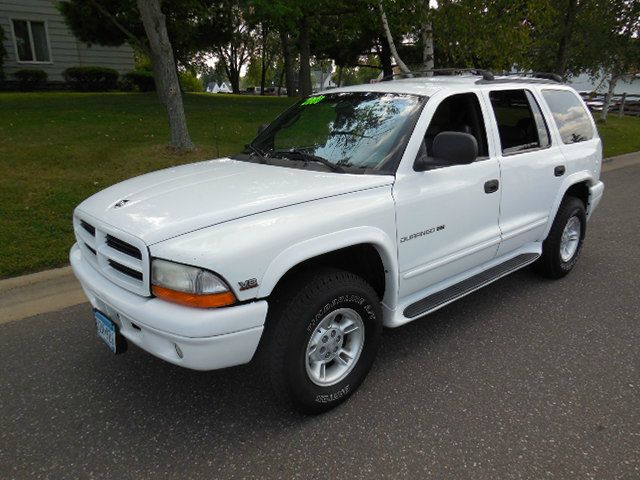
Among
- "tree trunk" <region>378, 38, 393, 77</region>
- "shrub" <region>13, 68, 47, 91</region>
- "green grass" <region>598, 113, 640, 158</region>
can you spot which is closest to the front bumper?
"green grass" <region>598, 113, 640, 158</region>

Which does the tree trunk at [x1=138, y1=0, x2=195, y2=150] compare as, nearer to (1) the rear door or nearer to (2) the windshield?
(2) the windshield

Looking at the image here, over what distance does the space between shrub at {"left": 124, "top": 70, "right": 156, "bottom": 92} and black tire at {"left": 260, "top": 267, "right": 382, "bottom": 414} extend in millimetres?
24429

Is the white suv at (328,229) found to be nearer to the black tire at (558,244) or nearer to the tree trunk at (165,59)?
the black tire at (558,244)

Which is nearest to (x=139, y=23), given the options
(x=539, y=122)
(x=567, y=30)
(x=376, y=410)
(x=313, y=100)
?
(x=567, y=30)

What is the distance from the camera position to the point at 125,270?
2.56 m

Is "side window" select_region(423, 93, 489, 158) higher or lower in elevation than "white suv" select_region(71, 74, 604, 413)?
higher

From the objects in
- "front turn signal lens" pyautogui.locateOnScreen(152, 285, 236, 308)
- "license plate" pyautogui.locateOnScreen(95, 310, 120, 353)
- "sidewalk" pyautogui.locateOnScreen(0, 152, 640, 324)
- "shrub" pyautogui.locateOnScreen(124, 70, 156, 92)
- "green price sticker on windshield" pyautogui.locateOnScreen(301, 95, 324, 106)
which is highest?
"shrub" pyautogui.locateOnScreen(124, 70, 156, 92)

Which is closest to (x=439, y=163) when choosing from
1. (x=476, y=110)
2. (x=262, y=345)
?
(x=476, y=110)

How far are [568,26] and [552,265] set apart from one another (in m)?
10.5

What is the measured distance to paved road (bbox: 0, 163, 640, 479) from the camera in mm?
2391

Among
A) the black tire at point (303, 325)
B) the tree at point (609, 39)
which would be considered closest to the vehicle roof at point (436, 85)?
the black tire at point (303, 325)

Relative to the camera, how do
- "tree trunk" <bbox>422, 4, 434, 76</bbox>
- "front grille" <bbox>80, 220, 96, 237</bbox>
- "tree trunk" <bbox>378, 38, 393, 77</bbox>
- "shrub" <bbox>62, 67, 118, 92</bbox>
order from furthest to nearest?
"tree trunk" <bbox>378, 38, 393, 77</bbox> → "shrub" <bbox>62, 67, 118, 92</bbox> → "tree trunk" <bbox>422, 4, 434, 76</bbox> → "front grille" <bbox>80, 220, 96, 237</bbox>

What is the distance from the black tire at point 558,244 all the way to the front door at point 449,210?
39.9 inches

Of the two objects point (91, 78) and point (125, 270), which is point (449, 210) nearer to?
point (125, 270)
